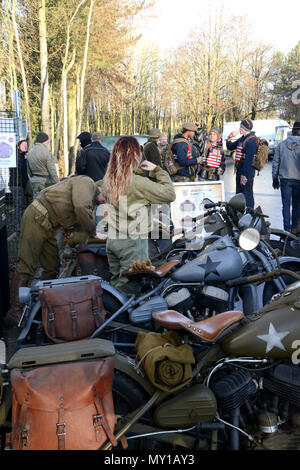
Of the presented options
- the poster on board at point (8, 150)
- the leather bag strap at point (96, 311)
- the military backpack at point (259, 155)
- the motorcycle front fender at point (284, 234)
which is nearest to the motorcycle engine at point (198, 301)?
the leather bag strap at point (96, 311)

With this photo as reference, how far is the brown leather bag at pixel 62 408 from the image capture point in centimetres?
248

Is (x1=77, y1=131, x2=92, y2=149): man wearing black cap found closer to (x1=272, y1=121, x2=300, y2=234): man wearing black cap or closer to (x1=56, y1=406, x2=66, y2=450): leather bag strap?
(x1=272, y1=121, x2=300, y2=234): man wearing black cap

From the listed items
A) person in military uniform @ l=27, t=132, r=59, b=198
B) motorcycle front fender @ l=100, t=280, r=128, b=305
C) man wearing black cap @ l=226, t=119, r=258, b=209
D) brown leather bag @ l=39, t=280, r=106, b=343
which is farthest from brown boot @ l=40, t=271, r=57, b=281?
man wearing black cap @ l=226, t=119, r=258, b=209

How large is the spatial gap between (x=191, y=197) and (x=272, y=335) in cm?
593

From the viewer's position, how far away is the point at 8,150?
7875 mm

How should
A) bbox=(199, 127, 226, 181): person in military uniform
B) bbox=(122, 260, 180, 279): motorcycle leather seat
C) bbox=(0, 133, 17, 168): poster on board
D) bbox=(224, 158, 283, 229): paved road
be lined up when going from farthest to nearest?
bbox=(224, 158, 283, 229): paved road < bbox=(199, 127, 226, 181): person in military uniform < bbox=(0, 133, 17, 168): poster on board < bbox=(122, 260, 180, 279): motorcycle leather seat

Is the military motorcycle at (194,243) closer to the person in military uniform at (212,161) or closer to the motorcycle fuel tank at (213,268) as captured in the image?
the motorcycle fuel tank at (213,268)

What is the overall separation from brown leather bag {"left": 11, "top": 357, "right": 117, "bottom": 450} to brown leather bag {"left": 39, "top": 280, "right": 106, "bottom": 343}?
857 millimetres

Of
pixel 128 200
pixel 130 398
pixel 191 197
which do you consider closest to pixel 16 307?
pixel 128 200

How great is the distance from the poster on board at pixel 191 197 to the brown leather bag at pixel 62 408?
585 cm

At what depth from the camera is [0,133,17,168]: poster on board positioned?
7.87 meters

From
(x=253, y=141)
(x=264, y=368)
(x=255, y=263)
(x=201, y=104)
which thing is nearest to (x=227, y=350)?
(x=264, y=368)

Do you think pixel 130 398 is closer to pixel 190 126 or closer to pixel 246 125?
pixel 190 126
